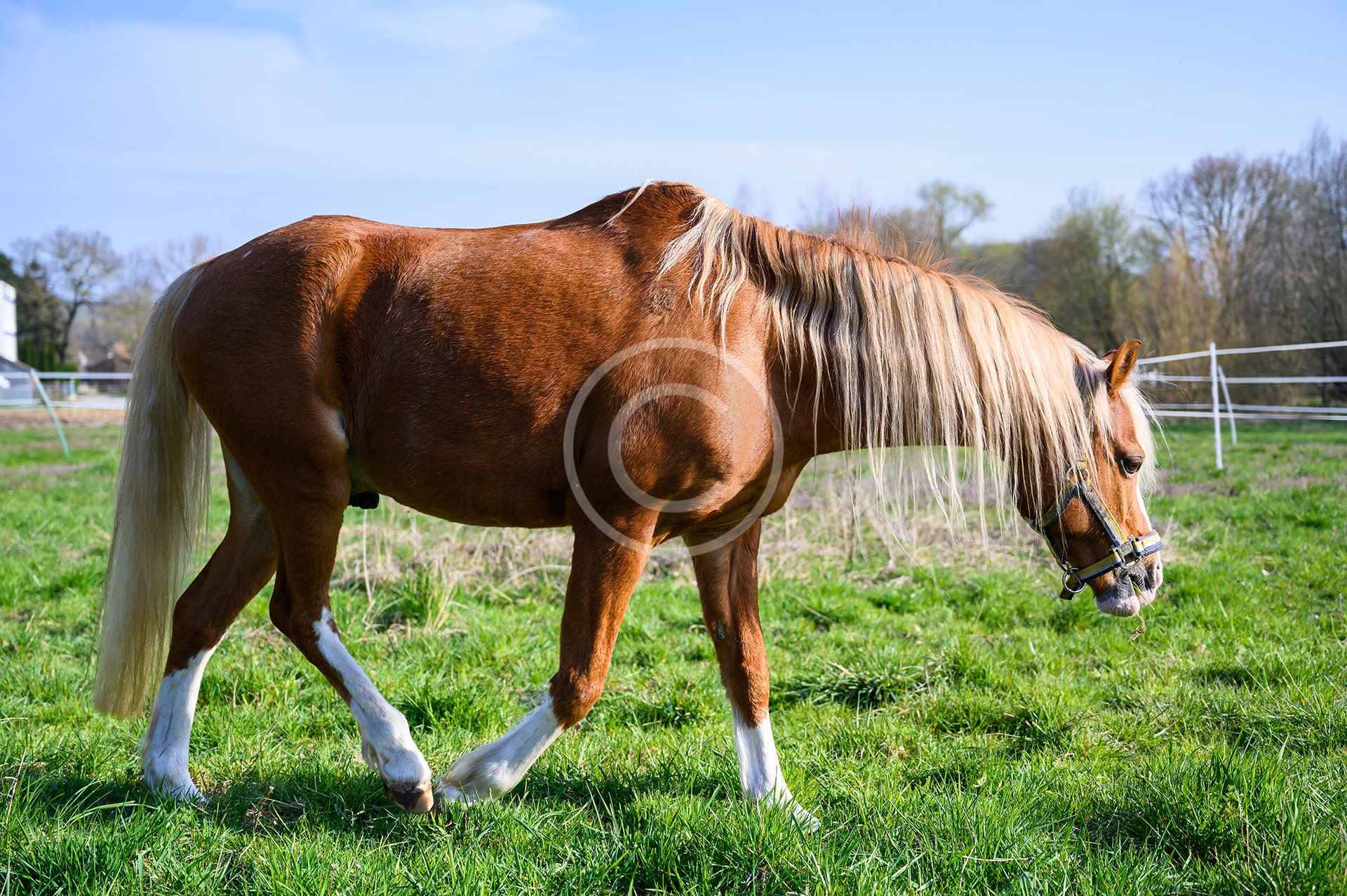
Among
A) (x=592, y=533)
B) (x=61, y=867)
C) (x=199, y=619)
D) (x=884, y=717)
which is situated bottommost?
(x=884, y=717)

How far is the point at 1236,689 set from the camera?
12.8 feet

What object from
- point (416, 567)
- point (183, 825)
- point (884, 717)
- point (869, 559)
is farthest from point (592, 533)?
point (869, 559)

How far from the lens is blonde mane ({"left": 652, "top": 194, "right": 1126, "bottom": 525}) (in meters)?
3.06

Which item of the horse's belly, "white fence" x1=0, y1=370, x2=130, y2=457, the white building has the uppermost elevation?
the white building

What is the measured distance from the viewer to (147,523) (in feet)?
11.1

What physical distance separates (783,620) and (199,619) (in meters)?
3.18

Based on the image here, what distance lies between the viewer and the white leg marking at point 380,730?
106 inches

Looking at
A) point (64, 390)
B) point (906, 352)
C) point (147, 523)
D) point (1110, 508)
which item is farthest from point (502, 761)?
point (64, 390)

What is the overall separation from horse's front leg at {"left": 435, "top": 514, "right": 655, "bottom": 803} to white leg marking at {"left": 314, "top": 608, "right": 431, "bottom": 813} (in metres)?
0.14

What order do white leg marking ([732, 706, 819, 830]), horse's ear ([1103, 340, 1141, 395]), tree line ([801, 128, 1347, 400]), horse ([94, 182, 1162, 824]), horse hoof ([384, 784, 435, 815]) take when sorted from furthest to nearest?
tree line ([801, 128, 1347, 400])
horse's ear ([1103, 340, 1141, 395])
white leg marking ([732, 706, 819, 830])
horse ([94, 182, 1162, 824])
horse hoof ([384, 784, 435, 815])

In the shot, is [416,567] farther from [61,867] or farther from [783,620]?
[61,867]

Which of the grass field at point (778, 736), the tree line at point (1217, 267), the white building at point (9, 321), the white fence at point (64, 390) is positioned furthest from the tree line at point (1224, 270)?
the white building at point (9, 321)

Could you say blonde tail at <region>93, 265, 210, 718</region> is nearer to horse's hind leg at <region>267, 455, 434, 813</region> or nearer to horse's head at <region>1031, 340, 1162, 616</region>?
horse's hind leg at <region>267, 455, 434, 813</region>

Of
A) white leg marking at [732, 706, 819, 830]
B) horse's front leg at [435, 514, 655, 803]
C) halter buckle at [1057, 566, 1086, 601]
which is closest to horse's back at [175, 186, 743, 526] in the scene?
horse's front leg at [435, 514, 655, 803]
